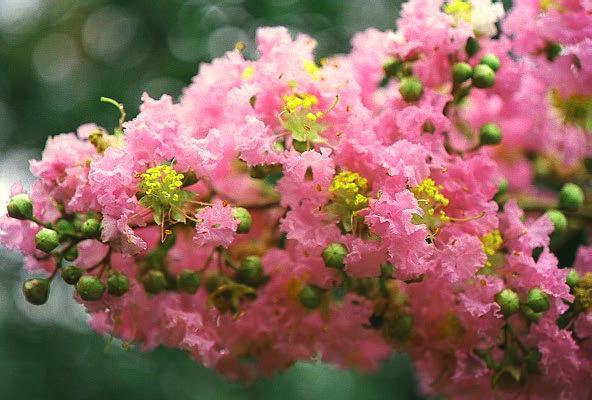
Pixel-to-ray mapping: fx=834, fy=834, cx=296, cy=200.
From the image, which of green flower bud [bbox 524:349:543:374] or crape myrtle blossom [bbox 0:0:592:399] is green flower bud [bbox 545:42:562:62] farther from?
green flower bud [bbox 524:349:543:374]

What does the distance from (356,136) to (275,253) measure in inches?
10.3

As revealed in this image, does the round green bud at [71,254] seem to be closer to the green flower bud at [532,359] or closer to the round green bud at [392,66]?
the round green bud at [392,66]

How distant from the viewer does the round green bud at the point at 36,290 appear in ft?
4.24

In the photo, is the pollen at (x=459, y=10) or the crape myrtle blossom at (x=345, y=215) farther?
the pollen at (x=459, y=10)

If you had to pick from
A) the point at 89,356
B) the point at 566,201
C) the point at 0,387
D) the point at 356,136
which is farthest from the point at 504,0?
the point at 0,387

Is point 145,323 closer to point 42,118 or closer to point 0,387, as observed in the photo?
point 0,387

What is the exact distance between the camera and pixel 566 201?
4.81 feet

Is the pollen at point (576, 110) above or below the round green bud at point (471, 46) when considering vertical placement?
below

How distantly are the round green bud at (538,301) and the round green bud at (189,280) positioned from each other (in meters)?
0.54

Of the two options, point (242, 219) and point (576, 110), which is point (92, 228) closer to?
point (242, 219)

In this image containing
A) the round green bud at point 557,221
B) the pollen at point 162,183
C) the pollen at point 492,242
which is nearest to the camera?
the pollen at point 162,183

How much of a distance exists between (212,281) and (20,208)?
1.11 ft

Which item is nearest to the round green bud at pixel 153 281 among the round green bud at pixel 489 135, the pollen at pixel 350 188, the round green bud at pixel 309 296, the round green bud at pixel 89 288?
the round green bud at pixel 89 288

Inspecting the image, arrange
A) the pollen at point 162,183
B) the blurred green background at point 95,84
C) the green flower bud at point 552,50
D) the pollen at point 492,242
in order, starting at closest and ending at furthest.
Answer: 1. the pollen at point 162,183
2. the pollen at point 492,242
3. the green flower bud at point 552,50
4. the blurred green background at point 95,84
